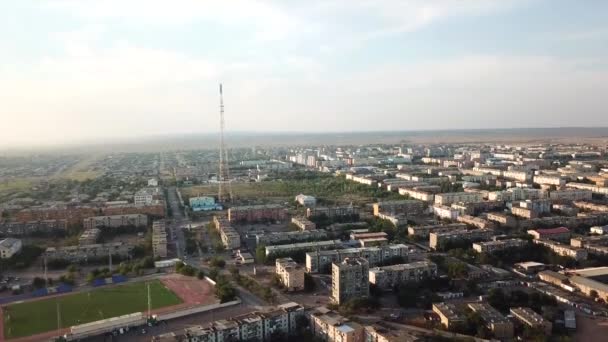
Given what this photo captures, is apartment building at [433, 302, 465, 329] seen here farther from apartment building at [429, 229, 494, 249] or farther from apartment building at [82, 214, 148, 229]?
apartment building at [82, 214, 148, 229]

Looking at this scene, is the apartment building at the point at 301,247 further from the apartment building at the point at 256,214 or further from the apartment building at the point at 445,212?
the apartment building at the point at 445,212

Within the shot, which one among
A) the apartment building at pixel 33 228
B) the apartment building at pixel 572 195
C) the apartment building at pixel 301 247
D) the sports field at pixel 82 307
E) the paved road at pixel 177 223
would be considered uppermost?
the apartment building at pixel 572 195

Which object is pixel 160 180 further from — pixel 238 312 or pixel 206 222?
pixel 238 312

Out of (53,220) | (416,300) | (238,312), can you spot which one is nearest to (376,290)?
(416,300)

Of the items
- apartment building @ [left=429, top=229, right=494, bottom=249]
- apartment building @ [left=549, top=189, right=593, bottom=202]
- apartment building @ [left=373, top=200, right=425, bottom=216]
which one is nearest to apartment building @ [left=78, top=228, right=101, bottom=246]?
apartment building @ [left=373, top=200, right=425, bottom=216]

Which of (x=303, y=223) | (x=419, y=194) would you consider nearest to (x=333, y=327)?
(x=303, y=223)

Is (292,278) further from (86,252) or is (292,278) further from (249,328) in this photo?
(86,252)

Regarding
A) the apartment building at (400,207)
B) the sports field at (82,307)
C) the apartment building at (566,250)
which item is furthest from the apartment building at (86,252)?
the apartment building at (566,250)
